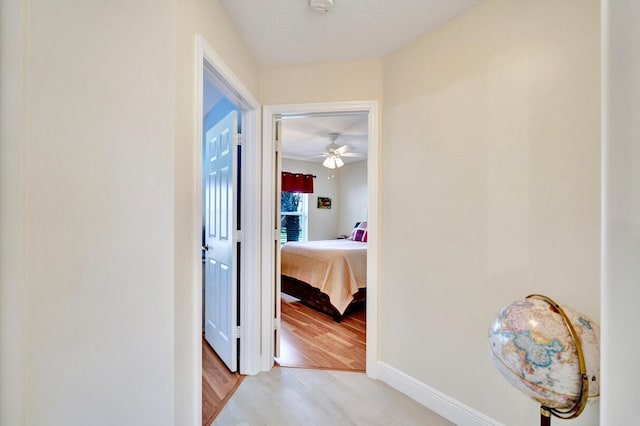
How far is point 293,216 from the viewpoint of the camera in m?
6.42

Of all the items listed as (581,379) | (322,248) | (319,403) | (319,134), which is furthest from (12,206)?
(319,134)

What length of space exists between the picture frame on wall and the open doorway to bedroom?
0.02 metres

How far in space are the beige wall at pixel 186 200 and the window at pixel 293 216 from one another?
493cm

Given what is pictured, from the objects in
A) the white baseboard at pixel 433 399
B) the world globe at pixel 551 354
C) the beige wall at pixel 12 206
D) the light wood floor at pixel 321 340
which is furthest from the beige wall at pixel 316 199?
the world globe at pixel 551 354

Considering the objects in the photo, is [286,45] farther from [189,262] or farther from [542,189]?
[542,189]

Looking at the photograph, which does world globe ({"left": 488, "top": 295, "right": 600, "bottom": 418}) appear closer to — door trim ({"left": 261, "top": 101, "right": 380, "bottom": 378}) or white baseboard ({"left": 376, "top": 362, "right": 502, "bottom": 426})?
white baseboard ({"left": 376, "top": 362, "right": 502, "bottom": 426})

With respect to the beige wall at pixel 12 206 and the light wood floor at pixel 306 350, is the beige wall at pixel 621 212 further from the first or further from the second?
the light wood floor at pixel 306 350

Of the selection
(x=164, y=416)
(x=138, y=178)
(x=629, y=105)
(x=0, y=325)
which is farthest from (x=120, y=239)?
(x=629, y=105)

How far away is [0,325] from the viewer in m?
0.77

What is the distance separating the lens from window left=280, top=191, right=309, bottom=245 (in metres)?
6.32

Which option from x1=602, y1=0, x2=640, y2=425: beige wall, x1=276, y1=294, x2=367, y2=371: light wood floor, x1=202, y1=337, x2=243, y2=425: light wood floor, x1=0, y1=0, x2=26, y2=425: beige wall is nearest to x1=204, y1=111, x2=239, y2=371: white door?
x1=202, y1=337, x2=243, y2=425: light wood floor

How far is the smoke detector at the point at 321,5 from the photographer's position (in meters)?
1.49

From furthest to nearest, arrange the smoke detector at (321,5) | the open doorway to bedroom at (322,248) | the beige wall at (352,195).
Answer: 1. the beige wall at (352,195)
2. the open doorway to bedroom at (322,248)
3. the smoke detector at (321,5)

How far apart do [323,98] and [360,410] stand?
2.16 metres
